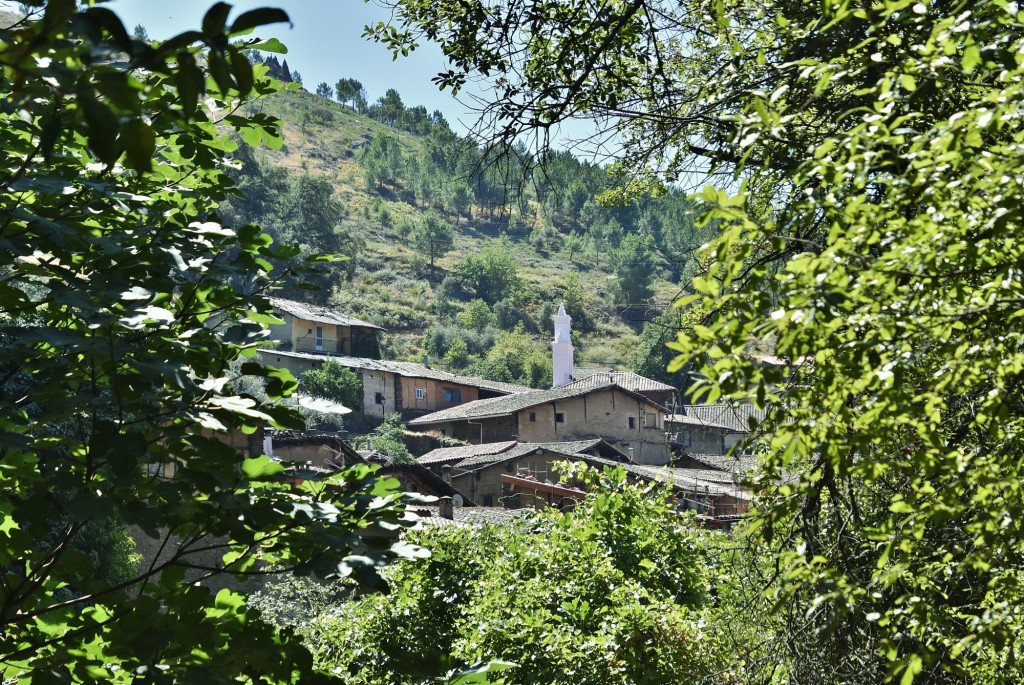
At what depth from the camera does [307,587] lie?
21.1 m

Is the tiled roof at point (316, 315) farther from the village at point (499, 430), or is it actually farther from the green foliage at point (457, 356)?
the green foliage at point (457, 356)

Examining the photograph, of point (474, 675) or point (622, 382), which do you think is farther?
point (622, 382)

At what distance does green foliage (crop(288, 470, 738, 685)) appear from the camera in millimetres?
8578

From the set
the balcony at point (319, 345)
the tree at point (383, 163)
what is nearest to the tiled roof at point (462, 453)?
the balcony at point (319, 345)

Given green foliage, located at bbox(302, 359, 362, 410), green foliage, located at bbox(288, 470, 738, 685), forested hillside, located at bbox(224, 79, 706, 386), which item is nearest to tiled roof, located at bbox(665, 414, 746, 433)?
green foliage, located at bbox(288, 470, 738, 685)

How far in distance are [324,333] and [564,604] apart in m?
56.5

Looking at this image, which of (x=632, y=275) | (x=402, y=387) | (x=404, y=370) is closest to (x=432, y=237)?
(x=632, y=275)

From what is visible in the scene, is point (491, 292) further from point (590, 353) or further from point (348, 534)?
point (348, 534)

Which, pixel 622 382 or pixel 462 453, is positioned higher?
pixel 622 382

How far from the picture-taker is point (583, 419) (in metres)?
48.2

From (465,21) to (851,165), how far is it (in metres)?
4.65

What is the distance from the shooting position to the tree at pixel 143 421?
118 inches

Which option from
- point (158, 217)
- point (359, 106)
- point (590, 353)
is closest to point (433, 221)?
point (590, 353)

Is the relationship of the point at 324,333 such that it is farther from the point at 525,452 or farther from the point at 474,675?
the point at 474,675
